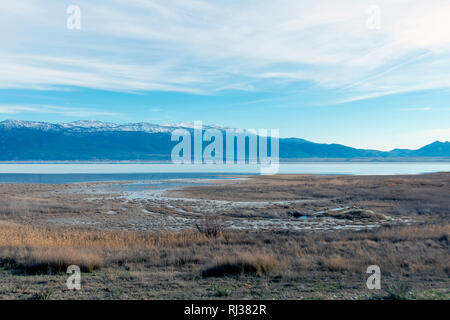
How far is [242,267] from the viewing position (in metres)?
10.2

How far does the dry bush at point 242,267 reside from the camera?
397 inches

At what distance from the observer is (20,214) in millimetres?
29938

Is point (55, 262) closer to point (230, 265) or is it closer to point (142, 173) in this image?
point (230, 265)

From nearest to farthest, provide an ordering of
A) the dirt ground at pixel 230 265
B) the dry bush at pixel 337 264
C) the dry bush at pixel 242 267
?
1. the dirt ground at pixel 230 265
2. the dry bush at pixel 242 267
3. the dry bush at pixel 337 264

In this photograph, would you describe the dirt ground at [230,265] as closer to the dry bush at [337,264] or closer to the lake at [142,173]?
the dry bush at [337,264]

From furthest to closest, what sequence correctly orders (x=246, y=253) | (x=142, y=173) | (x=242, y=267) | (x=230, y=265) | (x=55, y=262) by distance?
(x=142, y=173) → (x=246, y=253) → (x=55, y=262) → (x=230, y=265) → (x=242, y=267)

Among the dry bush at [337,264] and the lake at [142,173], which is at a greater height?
the dry bush at [337,264]

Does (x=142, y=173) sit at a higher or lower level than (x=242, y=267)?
lower

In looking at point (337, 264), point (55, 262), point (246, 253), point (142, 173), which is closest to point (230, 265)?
point (246, 253)

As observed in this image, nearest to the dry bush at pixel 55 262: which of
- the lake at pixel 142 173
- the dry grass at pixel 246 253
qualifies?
the dry grass at pixel 246 253

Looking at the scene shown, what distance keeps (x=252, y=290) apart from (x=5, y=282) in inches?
238

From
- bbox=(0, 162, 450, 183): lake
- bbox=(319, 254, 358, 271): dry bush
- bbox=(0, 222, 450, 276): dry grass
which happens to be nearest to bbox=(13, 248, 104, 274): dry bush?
bbox=(0, 222, 450, 276): dry grass

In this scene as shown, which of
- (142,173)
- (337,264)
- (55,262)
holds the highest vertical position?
(55,262)
